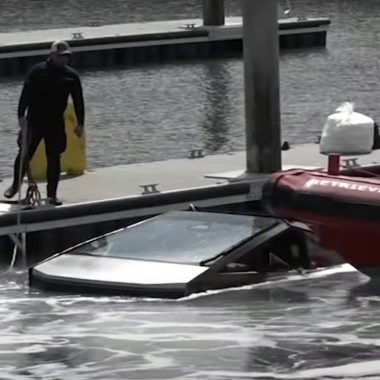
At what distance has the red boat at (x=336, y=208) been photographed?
1421cm

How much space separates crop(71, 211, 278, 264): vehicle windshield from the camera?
1350 centimetres

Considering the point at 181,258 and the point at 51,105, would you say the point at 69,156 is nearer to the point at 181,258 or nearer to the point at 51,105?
the point at 51,105

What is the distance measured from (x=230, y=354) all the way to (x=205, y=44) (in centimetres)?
2599

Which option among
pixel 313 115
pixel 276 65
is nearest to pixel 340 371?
pixel 276 65

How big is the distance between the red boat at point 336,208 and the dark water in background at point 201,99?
8.07 m

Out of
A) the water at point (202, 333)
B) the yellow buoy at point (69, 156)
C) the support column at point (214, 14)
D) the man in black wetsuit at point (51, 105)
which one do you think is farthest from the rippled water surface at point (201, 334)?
the support column at point (214, 14)

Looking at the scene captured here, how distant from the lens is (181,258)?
44.1 feet

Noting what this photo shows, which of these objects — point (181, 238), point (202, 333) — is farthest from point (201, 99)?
point (202, 333)

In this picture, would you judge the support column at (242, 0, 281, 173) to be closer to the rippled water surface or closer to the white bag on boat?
the white bag on boat

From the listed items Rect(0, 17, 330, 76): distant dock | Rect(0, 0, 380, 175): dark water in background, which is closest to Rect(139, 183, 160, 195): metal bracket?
Rect(0, 0, 380, 175): dark water in background

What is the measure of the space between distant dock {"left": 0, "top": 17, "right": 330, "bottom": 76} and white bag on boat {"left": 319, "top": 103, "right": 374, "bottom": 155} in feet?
55.7

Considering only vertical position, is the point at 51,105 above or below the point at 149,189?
above

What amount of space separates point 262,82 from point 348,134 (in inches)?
74.5

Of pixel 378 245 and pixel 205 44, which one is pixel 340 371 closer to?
pixel 378 245
